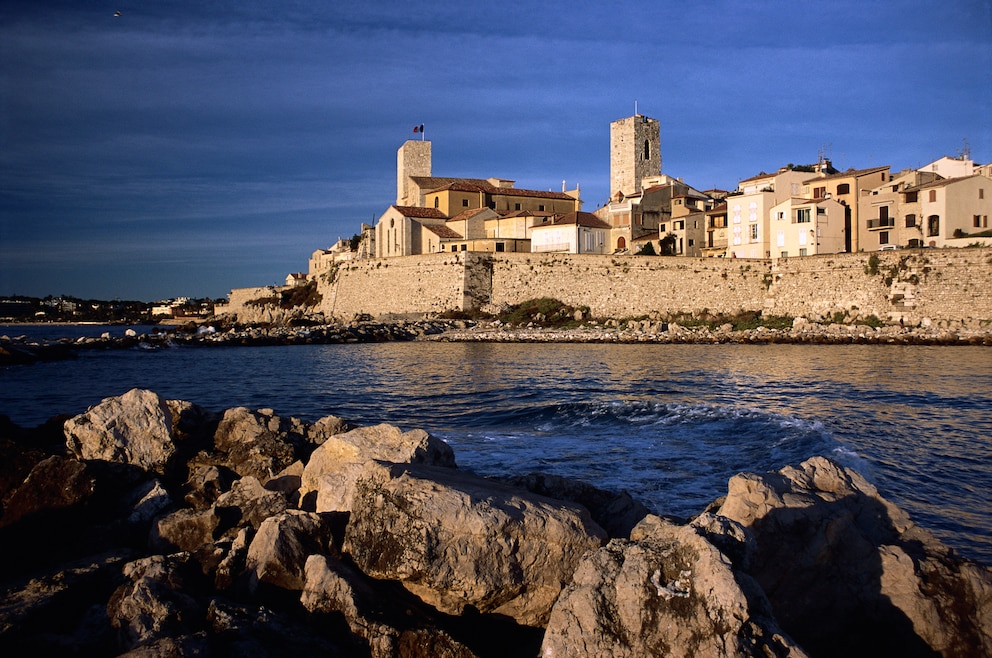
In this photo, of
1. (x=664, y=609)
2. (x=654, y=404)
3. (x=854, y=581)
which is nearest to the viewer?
(x=664, y=609)

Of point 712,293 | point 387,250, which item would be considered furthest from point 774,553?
point 387,250

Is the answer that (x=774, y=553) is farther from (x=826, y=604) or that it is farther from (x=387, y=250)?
(x=387, y=250)

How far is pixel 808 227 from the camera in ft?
134

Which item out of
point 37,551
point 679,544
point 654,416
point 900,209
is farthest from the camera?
point 900,209

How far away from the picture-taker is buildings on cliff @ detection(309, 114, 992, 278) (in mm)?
39656

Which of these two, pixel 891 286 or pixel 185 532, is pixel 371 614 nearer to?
pixel 185 532

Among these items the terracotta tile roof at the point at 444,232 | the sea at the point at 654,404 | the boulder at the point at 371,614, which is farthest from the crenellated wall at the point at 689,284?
the boulder at the point at 371,614

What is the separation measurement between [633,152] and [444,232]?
59.6ft

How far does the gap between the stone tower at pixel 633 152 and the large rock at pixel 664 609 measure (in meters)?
55.7

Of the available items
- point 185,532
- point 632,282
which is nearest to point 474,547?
point 185,532

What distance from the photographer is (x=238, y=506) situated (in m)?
5.73

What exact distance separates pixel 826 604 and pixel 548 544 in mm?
1620

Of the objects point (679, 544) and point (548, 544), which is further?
point (548, 544)

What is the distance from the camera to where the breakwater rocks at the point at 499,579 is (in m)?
3.40
